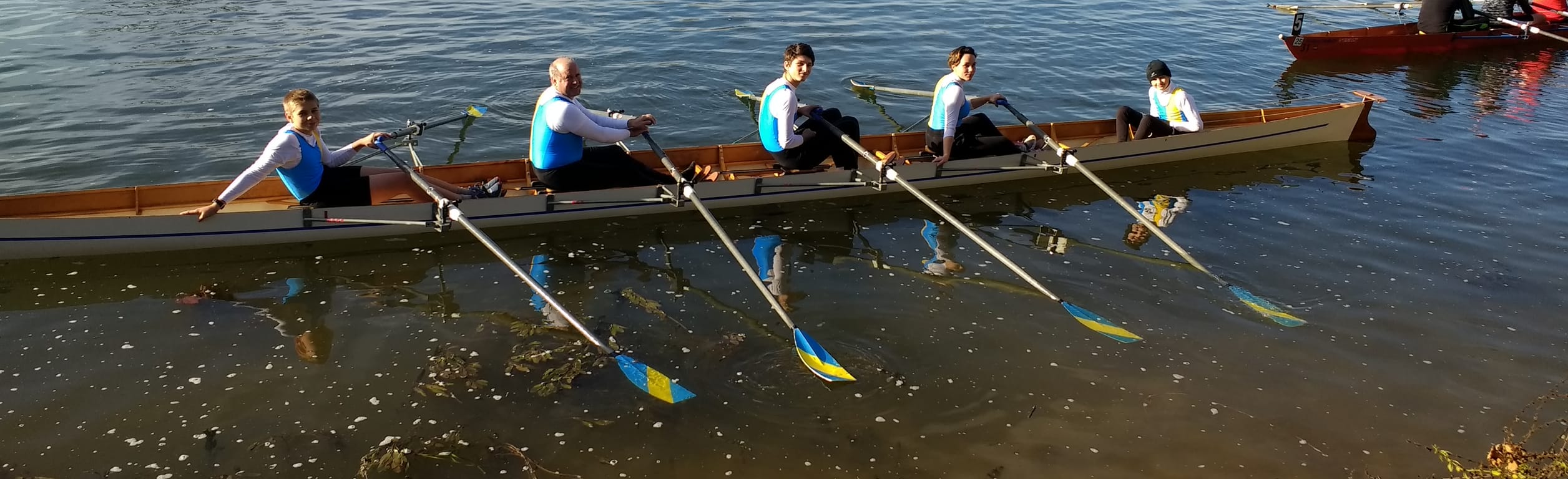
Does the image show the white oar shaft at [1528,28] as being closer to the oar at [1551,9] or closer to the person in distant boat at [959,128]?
the oar at [1551,9]

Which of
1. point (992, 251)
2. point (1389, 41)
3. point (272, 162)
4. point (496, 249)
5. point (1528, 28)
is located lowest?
point (992, 251)

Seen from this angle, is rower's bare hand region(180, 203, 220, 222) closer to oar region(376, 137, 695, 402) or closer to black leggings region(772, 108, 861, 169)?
oar region(376, 137, 695, 402)

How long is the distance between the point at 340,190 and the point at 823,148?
5.14 m

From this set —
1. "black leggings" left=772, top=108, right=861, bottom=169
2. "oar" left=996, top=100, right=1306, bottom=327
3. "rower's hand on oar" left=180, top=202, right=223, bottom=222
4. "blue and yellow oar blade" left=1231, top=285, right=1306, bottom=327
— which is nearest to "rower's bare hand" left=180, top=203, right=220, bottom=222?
"rower's hand on oar" left=180, top=202, right=223, bottom=222

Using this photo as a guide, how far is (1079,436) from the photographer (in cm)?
676

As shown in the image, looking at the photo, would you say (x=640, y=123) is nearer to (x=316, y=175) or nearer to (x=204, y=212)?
(x=316, y=175)

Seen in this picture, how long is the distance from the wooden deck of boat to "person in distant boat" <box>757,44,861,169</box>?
0.46m

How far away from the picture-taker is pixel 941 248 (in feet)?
33.3

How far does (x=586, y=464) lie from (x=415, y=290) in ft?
11.2

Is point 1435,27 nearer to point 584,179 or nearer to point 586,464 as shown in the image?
point 584,179

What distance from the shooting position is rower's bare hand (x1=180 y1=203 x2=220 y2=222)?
848cm

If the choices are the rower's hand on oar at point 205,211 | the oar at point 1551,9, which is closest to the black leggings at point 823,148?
the rower's hand on oar at point 205,211

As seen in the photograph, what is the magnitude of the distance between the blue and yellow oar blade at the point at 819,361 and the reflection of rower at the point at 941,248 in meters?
2.36

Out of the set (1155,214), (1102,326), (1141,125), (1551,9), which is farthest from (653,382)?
(1551,9)
